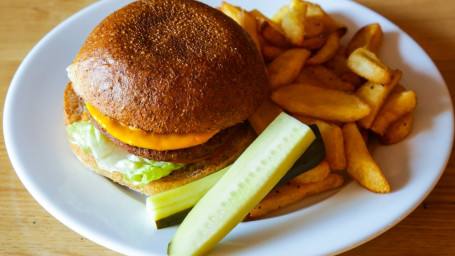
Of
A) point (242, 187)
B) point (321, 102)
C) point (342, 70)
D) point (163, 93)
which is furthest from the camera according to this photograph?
point (342, 70)

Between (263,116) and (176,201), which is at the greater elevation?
(263,116)

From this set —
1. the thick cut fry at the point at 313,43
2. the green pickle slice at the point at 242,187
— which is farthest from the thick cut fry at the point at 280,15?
the green pickle slice at the point at 242,187

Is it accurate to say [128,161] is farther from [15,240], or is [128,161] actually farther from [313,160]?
[313,160]

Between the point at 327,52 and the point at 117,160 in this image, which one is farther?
the point at 327,52

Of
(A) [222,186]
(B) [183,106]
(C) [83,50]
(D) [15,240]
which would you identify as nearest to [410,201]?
(A) [222,186]

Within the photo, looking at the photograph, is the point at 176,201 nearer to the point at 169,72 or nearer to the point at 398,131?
the point at 169,72

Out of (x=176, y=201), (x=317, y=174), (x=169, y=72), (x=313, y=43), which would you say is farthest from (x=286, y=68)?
(x=176, y=201)

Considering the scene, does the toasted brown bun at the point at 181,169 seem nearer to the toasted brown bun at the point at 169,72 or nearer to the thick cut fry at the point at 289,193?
the toasted brown bun at the point at 169,72
